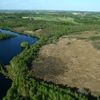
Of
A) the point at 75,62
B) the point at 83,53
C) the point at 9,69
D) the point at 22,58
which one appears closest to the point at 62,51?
the point at 83,53

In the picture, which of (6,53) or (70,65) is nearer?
(70,65)

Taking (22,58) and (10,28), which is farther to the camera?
(10,28)

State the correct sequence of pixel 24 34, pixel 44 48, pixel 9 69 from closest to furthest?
pixel 9 69, pixel 44 48, pixel 24 34

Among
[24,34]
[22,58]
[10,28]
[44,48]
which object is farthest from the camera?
[10,28]

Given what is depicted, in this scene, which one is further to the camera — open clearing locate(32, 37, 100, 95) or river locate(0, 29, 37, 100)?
open clearing locate(32, 37, 100, 95)

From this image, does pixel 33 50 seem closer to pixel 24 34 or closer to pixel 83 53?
pixel 83 53

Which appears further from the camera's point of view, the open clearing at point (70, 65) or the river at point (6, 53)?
the open clearing at point (70, 65)

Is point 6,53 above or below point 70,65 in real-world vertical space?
below

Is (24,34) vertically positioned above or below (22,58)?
below
